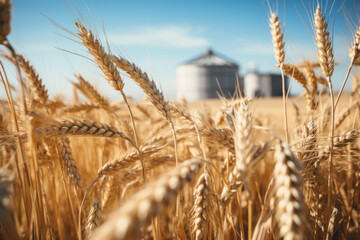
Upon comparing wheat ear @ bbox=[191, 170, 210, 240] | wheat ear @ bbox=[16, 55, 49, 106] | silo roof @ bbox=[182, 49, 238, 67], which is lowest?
wheat ear @ bbox=[191, 170, 210, 240]

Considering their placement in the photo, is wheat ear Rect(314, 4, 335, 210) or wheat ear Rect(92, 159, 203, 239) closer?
wheat ear Rect(92, 159, 203, 239)

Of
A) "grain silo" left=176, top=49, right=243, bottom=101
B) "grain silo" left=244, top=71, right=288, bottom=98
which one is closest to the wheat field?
"grain silo" left=176, top=49, right=243, bottom=101

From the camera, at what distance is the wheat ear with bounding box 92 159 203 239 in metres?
0.34

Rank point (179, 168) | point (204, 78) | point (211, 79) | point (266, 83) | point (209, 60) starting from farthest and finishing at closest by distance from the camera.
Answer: point (209, 60), point (266, 83), point (204, 78), point (211, 79), point (179, 168)

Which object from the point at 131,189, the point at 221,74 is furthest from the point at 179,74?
the point at 131,189

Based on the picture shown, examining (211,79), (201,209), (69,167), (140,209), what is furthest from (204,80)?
(140,209)

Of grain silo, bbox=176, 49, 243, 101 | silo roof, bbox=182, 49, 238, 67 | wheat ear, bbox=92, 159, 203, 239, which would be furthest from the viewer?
silo roof, bbox=182, 49, 238, 67

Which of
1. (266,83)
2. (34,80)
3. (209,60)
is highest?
(209,60)

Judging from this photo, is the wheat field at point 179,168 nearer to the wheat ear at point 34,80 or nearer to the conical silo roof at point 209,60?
the wheat ear at point 34,80

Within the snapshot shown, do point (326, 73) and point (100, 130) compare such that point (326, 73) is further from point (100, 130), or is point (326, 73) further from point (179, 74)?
point (179, 74)

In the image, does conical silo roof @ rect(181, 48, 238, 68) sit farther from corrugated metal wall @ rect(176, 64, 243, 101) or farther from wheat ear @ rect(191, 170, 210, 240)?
wheat ear @ rect(191, 170, 210, 240)

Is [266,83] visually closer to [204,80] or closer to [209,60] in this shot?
[209,60]

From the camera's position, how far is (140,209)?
37 cm

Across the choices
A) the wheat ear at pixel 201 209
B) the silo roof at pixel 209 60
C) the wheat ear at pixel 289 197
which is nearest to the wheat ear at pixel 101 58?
the wheat ear at pixel 201 209
